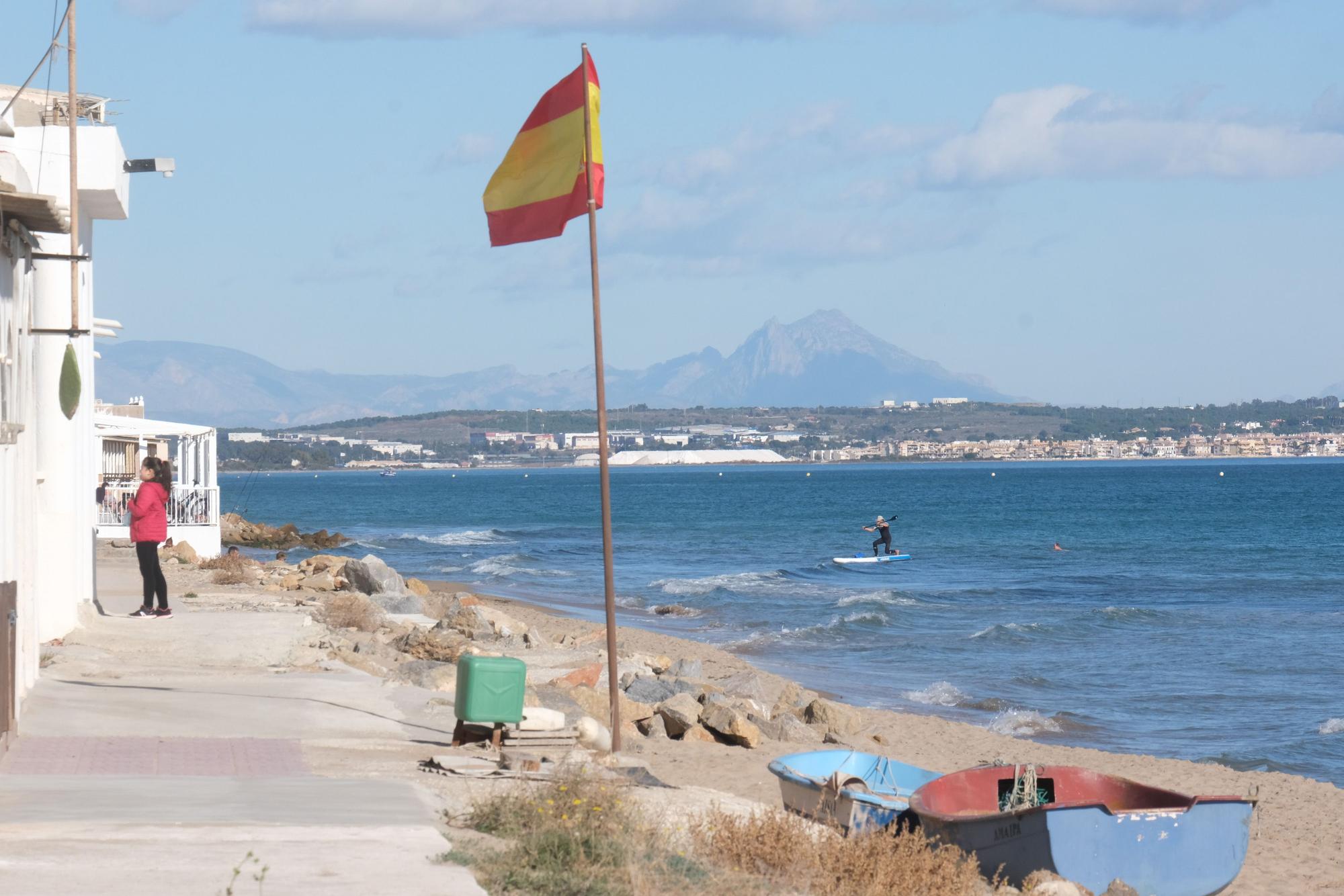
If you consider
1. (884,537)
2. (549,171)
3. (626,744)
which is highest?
(549,171)

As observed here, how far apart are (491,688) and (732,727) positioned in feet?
14.0

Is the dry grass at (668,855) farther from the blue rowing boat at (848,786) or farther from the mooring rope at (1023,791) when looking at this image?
the mooring rope at (1023,791)

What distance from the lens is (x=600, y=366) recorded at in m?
10.9

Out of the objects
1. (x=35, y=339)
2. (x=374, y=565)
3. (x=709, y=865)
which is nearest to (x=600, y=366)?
(x=709, y=865)

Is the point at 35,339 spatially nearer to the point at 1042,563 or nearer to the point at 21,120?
the point at 21,120

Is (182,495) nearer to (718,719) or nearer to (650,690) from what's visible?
(650,690)

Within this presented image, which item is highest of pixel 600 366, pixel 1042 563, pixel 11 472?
pixel 600 366

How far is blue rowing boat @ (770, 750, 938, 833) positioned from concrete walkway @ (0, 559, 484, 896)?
264cm

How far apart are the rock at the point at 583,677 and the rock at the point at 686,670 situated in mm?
2535

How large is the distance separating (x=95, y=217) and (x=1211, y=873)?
14.0 m

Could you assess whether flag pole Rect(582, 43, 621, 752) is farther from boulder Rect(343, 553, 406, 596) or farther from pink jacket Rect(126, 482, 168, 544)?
boulder Rect(343, 553, 406, 596)

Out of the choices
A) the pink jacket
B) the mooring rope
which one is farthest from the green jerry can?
the pink jacket

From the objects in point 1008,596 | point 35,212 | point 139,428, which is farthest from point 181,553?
point 35,212

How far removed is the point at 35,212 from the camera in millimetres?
10664
